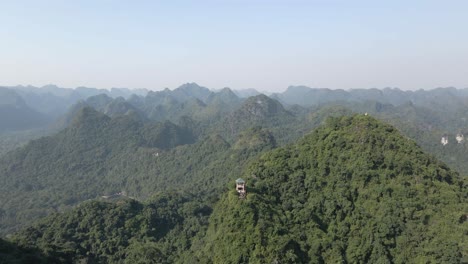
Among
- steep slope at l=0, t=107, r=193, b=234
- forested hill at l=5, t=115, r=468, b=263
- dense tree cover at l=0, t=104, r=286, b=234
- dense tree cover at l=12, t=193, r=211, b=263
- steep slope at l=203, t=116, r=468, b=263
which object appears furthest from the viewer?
steep slope at l=0, t=107, r=193, b=234

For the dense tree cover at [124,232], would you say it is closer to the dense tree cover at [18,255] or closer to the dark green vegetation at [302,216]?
the dark green vegetation at [302,216]

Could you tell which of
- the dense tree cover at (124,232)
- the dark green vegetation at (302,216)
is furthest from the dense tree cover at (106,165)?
the dense tree cover at (124,232)

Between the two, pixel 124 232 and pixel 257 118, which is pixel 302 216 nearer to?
pixel 124 232

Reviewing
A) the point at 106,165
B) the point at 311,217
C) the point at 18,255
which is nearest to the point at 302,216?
the point at 311,217

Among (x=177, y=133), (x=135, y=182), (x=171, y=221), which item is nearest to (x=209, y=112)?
(x=177, y=133)

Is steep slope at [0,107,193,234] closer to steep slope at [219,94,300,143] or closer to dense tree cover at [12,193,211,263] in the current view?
steep slope at [219,94,300,143]

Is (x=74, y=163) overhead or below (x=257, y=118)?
below

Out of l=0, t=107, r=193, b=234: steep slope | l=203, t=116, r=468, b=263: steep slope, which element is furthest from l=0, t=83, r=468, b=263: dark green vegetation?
l=0, t=107, r=193, b=234: steep slope
